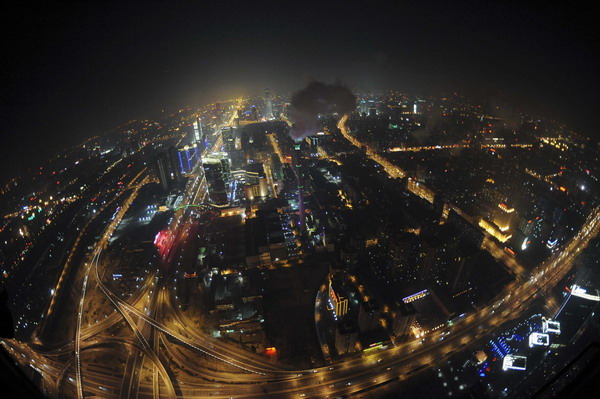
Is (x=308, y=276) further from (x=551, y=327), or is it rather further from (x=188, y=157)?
(x=188, y=157)

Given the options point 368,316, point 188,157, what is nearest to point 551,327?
point 368,316

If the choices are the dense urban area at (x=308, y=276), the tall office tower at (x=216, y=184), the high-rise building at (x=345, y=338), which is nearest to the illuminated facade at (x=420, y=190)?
the dense urban area at (x=308, y=276)

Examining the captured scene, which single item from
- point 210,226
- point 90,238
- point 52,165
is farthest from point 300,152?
point 52,165

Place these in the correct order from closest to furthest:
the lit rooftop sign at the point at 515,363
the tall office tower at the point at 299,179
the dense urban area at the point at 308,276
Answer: the lit rooftop sign at the point at 515,363 → the dense urban area at the point at 308,276 → the tall office tower at the point at 299,179

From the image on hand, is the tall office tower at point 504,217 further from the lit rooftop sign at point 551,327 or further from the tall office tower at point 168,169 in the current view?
the tall office tower at point 168,169

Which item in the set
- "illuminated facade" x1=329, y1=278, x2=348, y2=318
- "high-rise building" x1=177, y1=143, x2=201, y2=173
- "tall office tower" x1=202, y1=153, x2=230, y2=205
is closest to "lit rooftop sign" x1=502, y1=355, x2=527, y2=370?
"illuminated facade" x1=329, y1=278, x2=348, y2=318

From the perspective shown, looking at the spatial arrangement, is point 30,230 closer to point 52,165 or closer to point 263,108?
point 52,165
